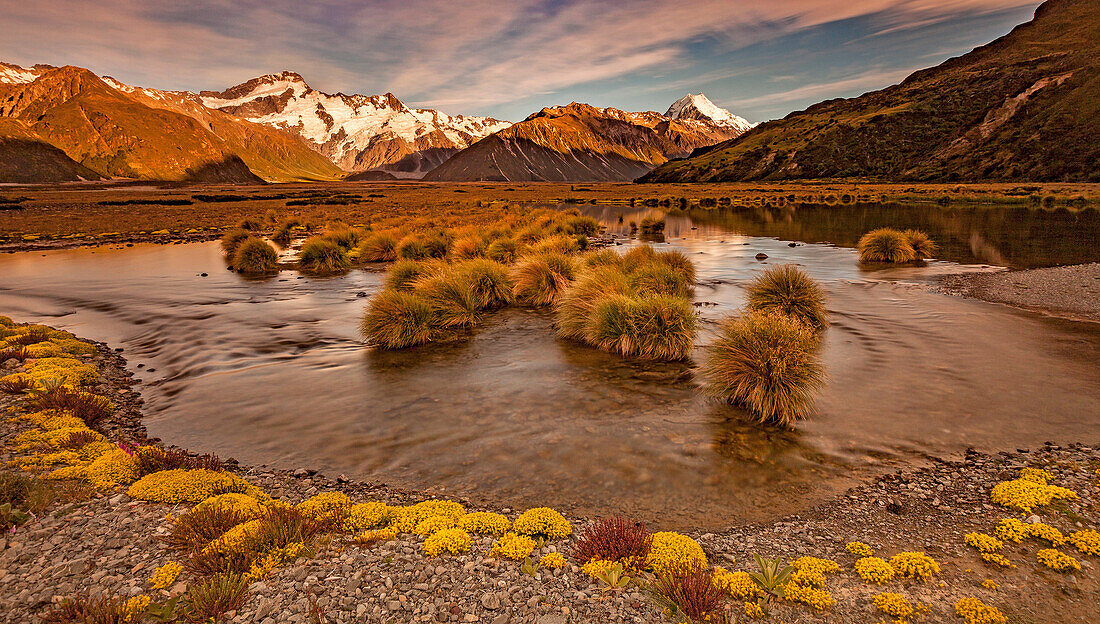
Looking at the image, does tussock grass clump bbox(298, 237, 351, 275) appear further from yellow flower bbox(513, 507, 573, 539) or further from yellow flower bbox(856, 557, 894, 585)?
yellow flower bbox(856, 557, 894, 585)

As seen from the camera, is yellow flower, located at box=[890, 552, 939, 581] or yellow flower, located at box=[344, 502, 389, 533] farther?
yellow flower, located at box=[344, 502, 389, 533]

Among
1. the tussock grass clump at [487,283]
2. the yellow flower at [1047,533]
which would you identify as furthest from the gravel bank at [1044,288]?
the tussock grass clump at [487,283]

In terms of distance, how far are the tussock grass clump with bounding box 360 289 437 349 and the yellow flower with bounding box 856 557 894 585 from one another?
11740 mm

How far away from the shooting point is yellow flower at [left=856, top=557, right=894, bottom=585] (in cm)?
507

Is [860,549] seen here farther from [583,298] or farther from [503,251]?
[503,251]

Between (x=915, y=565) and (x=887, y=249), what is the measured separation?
2628 cm

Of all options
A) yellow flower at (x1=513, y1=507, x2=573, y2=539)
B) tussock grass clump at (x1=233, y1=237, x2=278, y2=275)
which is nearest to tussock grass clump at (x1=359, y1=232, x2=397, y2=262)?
tussock grass clump at (x1=233, y1=237, x2=278, y2=275)

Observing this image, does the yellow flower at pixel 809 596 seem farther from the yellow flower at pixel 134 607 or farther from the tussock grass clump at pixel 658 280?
the tussock grass clump at pixel 658 280

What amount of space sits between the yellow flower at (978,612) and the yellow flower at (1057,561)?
1104mm

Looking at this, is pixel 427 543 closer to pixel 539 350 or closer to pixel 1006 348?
pixel 539 350

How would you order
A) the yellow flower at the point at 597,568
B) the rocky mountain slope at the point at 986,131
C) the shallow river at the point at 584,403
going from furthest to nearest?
1. the rocky mountain slope at the point at 986,131
2. the shallow river at the point at 584,403
3. the yellow flower at the point at 597,568

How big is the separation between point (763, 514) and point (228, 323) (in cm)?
1663

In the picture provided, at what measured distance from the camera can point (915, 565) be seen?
518 centimetres

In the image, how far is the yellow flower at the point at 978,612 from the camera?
4.48m
